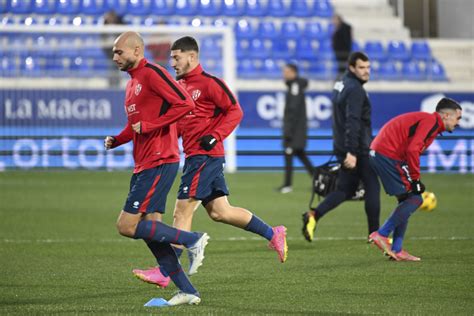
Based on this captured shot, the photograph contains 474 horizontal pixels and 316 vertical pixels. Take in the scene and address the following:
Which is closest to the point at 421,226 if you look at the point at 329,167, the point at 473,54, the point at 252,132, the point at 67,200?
the point at 329,167

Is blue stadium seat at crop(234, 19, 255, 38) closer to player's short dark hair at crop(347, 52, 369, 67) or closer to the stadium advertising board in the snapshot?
the stadium advertising board

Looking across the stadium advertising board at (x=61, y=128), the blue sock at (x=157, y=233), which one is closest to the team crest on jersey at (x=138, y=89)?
the blue sock at (x=157, y=233)

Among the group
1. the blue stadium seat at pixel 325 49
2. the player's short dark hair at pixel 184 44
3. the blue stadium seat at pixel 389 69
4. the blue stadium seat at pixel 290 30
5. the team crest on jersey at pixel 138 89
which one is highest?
the player's short dark hair at pixel 184 44

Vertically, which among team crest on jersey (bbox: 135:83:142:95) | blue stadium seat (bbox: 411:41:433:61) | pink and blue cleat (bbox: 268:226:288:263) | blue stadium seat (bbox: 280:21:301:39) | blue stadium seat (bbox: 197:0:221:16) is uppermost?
team crest on jersey (bbox: 135:83:142:95)

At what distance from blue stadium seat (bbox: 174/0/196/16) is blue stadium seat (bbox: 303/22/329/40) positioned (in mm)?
3019

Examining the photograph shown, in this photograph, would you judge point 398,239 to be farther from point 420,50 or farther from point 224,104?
point 420,50

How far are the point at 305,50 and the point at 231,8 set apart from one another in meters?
2.68

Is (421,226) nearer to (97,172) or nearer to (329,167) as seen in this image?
(329,167)

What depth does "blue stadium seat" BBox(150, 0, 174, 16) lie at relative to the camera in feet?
89.4

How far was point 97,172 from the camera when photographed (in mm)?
22375

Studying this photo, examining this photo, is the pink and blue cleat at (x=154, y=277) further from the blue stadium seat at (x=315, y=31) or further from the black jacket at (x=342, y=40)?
the blue stadium seat at (x=315, y=31)

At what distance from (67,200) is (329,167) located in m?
6.15

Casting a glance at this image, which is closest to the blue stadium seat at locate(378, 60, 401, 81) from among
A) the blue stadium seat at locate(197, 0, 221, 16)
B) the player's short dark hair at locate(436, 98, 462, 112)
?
the blue stadium seat at locate(197, 0, 221, 16)

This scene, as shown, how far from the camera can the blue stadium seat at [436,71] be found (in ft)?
78.9
